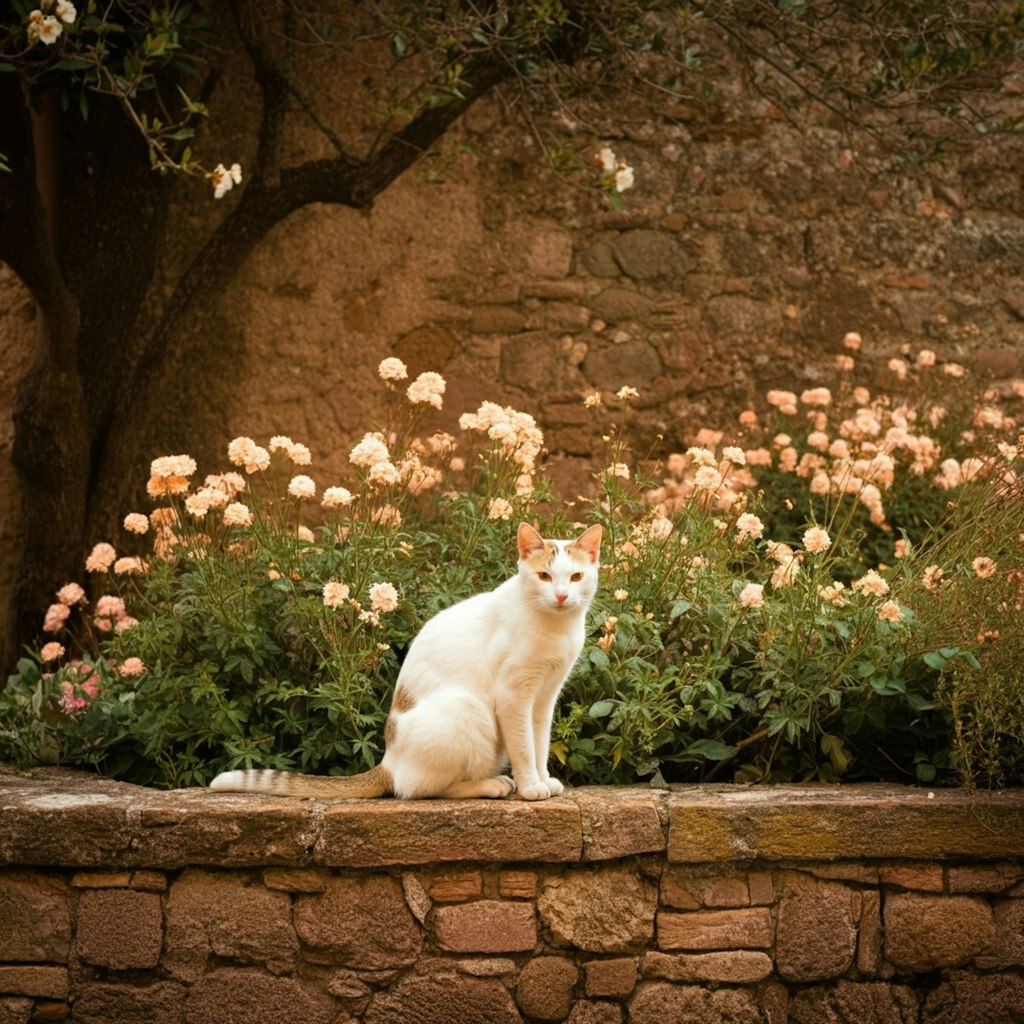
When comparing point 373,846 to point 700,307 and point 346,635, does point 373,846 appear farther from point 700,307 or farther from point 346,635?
point 700,307

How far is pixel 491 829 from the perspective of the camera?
3.36 m

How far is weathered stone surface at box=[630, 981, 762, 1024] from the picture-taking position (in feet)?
11.4

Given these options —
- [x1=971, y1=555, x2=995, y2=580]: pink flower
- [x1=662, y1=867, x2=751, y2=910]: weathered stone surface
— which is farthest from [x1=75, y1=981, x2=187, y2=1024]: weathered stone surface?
[x1=971, y1=555, x2=995, y2=580]: pink flower

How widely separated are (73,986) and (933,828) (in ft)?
7.29

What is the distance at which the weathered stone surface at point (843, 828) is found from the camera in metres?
3.45

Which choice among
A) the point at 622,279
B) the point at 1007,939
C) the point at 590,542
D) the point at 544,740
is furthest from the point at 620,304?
the point at 1007,939

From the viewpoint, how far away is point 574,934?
3.45 metres

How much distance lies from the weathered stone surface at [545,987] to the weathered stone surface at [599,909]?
0.06m

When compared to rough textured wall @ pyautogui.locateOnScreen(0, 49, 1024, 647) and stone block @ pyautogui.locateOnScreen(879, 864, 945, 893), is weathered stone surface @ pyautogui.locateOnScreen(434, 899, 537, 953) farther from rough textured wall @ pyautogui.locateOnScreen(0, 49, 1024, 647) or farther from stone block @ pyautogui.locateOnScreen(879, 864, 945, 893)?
rough textured wall @ pyautogui.locateOnScreen(0, 49, 1024, 647)

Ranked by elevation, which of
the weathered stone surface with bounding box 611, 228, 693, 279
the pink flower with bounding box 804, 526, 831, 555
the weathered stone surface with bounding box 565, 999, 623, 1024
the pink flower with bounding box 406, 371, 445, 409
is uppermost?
the weathered stone surface with bounding box 611, 228, 693, 279

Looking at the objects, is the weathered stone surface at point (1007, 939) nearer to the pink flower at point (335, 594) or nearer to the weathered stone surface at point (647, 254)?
the pink flower at point (335, 594)

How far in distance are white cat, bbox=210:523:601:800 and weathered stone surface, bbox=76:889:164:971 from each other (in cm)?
36

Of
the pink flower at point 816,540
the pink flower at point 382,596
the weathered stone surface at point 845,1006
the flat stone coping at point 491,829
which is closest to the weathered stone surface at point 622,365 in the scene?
the pink flower at point 816,540

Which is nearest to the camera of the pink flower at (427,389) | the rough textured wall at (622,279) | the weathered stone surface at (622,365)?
the pink flower at (427,389)
